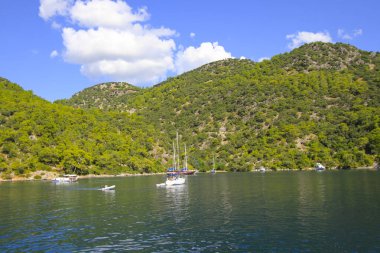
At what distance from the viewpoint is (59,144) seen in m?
155

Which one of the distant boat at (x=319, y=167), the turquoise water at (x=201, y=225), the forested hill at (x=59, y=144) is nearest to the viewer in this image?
the turquoise water at (x=201, y=225)

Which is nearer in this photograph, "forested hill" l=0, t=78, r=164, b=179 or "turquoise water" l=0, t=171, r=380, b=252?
"turquoise water" l=0, t=171, r=380, b=252

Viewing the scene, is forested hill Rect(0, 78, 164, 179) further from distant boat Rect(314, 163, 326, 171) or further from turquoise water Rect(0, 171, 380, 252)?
turquoise water Rect(0, 171, 380, 252)

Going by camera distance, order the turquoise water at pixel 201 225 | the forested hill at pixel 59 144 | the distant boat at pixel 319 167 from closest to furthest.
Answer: the turquoise water at pixel 201 225 < the forested hill at pixel 59 144 < the distant boat at pixel 319 167

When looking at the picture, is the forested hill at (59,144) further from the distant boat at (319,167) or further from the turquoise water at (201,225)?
the turquoise water at (201,225)

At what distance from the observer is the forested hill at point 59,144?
5610 inches

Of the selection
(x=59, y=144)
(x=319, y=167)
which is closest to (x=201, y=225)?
(x=59, y=144)

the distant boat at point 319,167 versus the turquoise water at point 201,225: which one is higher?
the distant boat at point 319,167

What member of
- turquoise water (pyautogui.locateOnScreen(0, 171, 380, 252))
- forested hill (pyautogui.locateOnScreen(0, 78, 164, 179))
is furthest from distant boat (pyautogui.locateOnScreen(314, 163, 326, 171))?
turquoise water (pyautogui.locateOnScreen(0, 171, 380, 252))

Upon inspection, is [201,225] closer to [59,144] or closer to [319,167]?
[59,144]

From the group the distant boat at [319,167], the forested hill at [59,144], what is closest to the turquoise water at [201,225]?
the forested hill at [59,144]

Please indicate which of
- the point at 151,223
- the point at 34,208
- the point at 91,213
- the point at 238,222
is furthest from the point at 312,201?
the point at 34,208

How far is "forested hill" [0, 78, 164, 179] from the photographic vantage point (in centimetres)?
14250

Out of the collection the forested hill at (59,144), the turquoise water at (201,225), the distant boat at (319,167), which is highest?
the forested hill at (59,144)
